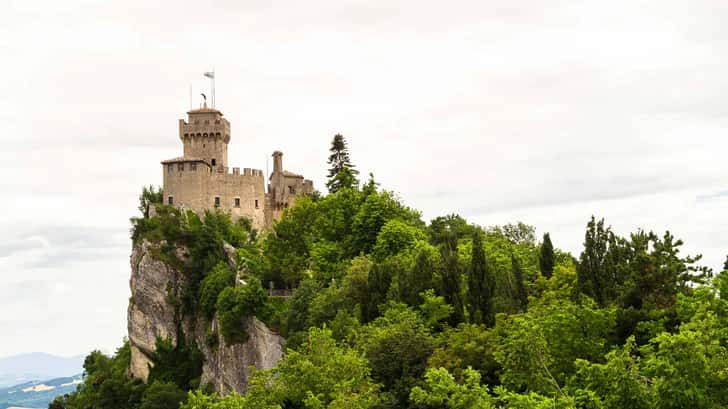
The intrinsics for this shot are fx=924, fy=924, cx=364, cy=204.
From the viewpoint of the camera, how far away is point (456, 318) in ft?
158

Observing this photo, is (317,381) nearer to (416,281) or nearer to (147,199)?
(416,281)

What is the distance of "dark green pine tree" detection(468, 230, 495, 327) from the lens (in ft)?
151

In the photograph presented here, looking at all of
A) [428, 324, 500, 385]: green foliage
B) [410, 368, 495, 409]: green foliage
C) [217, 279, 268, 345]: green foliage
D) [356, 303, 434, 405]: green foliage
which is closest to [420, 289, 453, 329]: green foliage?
→ [356, 303, 434, 405]: green foliage

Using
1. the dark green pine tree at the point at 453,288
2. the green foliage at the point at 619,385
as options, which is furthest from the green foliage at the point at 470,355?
the green foliage at the point at 619,385

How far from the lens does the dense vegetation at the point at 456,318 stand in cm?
2945

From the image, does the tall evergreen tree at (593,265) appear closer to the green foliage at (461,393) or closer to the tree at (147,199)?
the green foliage at (461,393)

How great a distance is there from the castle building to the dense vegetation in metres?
6.29

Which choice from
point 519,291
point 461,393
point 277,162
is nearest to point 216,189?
point 277,162

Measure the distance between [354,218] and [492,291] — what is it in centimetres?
2783

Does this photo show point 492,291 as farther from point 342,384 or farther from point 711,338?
point 711,338

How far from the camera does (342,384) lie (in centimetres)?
3947

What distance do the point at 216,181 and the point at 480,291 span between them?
47643mm

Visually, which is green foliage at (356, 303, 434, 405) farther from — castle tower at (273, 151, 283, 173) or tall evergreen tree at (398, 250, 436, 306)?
castle tower at (273, 151, 283, 173)

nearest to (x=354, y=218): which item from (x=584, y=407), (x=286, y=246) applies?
(x=286, y=246)
